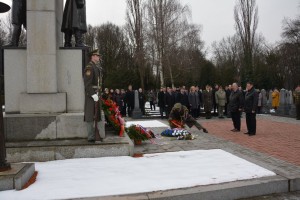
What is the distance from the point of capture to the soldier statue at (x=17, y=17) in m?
7.12

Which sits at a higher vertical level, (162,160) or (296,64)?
(296,64)

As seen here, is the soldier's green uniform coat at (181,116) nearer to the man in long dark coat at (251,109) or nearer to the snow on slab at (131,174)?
the man in long dark coat at (251,109)

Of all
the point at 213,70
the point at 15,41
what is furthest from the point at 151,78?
the point at 15,41

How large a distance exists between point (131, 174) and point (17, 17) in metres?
4.32

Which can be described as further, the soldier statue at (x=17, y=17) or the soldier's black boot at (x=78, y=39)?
the soldier's black boot at (x=78, y=39)

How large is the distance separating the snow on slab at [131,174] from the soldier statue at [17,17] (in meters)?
2.93

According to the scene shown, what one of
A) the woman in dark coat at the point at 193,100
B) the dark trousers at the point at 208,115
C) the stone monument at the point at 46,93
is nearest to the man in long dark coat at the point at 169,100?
the woman in dark coat at the point at 193,100

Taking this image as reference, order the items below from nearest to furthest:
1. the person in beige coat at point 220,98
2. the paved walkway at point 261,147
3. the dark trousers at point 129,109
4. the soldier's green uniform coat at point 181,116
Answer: the paved walkway at point 261,147 < the soldier's green uniform coat at point 181,116 < the person in beige coat at point 220,98 < the dark trousers at point 129,109

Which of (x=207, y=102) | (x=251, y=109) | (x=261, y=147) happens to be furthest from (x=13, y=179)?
(x=207, y=102)

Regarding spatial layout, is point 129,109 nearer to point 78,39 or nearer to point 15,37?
point 78,39

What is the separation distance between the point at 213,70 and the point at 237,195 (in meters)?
37.8

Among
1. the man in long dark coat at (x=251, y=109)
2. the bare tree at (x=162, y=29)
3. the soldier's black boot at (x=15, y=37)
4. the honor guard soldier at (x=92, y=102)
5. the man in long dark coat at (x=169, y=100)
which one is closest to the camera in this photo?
the honor guard soldier at (x=92, y=102)

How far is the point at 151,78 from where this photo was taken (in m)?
39.6

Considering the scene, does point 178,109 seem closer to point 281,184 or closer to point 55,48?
point 55,48
